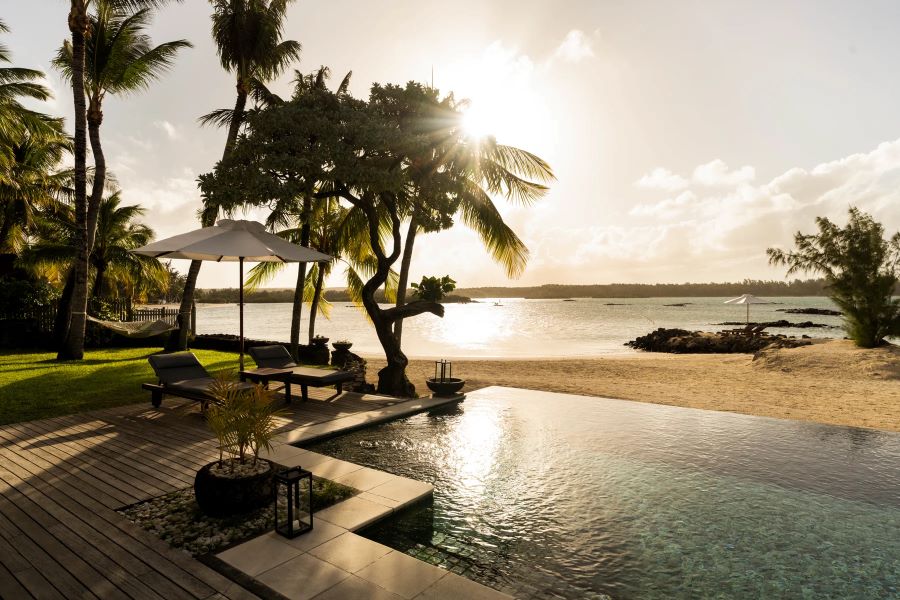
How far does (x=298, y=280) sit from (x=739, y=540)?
14.3 meters

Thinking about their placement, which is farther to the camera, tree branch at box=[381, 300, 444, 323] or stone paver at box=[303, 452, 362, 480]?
tree branch at box=[381, 300, 444, 323]

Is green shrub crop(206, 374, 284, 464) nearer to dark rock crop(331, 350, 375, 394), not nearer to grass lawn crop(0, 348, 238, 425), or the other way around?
grass lawn crop(0, 348, 238, 425)

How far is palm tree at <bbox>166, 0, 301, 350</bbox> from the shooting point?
14.8 metres

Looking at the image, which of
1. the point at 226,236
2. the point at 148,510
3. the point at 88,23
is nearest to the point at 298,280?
the point at 226,236

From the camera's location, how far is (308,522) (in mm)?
3953

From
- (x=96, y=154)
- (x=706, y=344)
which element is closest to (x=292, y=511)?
(x=96, y=154)

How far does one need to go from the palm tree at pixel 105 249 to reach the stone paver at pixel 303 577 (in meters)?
20.4

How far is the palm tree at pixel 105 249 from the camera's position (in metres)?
19.8

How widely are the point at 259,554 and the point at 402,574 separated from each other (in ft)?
3.54

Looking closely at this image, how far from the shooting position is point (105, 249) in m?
21.2

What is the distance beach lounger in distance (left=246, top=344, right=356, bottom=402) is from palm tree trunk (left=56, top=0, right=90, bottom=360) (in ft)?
25.0

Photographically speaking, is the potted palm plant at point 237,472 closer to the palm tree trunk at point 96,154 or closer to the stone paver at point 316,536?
the stone paver at point 316,536

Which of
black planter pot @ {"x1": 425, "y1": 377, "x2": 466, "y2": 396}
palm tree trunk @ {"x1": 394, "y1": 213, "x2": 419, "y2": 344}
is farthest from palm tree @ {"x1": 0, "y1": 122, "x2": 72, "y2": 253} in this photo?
black planter pot @ {"x1": 425, "y1": 377, "x2": 466, "y2": 396}

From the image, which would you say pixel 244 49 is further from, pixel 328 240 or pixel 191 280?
pixel 191 280
